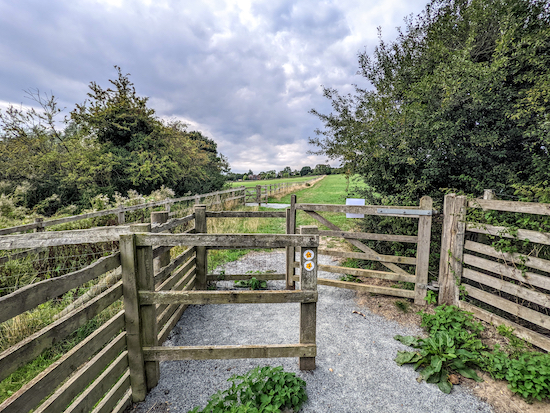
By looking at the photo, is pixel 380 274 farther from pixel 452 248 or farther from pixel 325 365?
pixel 325 365

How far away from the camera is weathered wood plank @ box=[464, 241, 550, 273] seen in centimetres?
285

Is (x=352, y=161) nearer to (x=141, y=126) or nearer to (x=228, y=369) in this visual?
(x=228, y=369)

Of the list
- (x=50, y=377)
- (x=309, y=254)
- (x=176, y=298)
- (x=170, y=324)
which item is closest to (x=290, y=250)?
(x=309, y=254)

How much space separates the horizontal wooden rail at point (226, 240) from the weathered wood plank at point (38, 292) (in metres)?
0.39

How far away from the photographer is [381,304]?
407 cm

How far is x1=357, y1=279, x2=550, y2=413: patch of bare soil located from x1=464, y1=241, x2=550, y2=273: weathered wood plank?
0.94 meters

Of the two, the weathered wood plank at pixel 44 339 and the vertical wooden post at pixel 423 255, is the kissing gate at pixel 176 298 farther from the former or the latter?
the vertical wooden post at pixel 423 255

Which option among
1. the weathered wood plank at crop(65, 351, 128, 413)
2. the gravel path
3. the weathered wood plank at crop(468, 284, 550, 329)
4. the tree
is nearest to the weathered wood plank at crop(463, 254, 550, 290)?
the weathered wood plank at crop(468, 284, 550, 329)

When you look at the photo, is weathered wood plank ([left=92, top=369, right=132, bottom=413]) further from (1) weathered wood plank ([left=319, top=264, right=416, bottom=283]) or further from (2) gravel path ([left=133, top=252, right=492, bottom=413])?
(1) weathered wood plank ([left=319, top=264, right=416, bottom=283])

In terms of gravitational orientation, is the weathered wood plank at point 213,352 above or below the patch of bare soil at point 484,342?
above

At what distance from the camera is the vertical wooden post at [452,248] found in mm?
3730

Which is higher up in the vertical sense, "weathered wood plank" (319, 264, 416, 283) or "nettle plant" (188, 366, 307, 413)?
"weathered wood plank" (319, 264, 416, 283)

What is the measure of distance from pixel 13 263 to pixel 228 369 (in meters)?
4.40

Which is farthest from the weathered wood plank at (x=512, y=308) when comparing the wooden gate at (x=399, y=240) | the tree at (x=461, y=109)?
the tree at (x=461, y=109)
